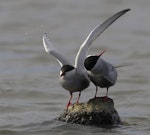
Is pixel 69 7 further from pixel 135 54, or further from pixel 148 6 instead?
pixel 135 54

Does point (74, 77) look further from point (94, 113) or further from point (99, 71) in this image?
point (94, 113)

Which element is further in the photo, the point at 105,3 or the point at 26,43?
the point at 105,3

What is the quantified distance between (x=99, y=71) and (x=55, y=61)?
631cm

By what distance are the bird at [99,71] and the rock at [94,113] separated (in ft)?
0.78

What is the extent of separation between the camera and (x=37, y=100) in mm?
13031

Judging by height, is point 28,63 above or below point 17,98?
above

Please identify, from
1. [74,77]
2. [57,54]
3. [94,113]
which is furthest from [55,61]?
[94,113]

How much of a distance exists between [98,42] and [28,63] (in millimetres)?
2319

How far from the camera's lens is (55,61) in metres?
15.8

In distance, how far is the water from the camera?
36.0 feet

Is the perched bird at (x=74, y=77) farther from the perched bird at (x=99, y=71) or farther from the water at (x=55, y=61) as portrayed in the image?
the water at (x=55, y=61)

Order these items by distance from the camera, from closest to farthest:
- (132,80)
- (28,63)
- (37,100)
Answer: (37,100), (132,80), (28,63)

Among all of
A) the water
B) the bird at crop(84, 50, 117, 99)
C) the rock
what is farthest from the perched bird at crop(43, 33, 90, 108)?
the water

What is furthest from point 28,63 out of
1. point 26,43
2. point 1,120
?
point 1,120
